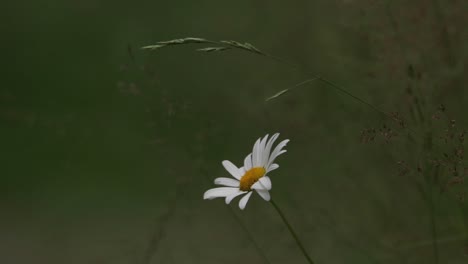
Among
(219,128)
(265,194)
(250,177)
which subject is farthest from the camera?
(219,128)

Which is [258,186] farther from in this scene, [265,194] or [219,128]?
[219,128]

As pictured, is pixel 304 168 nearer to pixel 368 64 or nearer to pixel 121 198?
pixel 368 64

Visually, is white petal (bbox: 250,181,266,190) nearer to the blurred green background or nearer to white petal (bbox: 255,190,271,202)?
white petal (bbox: 255,190,271,202)

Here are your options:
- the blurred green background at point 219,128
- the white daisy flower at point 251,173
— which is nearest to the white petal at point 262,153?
the white daisy flower at point 251,173

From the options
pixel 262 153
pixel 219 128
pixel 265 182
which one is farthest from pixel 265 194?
pixel 219 128

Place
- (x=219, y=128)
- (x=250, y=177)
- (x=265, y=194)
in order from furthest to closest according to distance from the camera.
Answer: (x=219, y=128)
(x=250, y=177)
(x=265, y=194)

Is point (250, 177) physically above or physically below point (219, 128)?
below

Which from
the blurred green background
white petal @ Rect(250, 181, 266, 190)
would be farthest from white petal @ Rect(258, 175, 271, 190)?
the blurred green background
